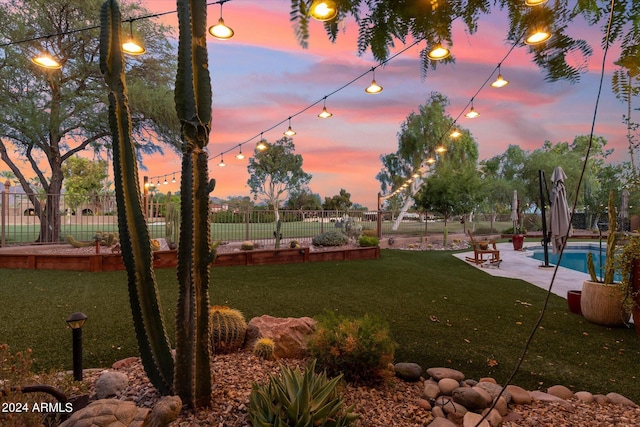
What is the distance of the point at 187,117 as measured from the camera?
2201 mm

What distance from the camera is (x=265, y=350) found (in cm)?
321

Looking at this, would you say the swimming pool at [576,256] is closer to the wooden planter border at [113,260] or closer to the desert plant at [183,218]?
the wooden planter border at [113,260]

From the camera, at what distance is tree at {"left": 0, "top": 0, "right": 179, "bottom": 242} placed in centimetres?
1252

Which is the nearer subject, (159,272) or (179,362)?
(179,362)

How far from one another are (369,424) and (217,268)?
7575mm

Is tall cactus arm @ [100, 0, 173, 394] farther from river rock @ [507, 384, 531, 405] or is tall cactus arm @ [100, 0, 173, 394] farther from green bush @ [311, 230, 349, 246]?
green bush @ [311, 230, 349, 246]

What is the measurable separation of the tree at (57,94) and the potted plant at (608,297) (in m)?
14.3

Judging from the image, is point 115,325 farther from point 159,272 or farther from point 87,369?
point 159,272

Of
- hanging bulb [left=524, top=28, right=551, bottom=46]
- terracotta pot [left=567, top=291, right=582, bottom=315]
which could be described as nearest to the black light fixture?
hanging bulb [left=524, top=28, right=551, bottom=46]

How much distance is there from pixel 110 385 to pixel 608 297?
20.2 feet

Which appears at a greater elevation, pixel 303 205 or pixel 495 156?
pixel 495 156

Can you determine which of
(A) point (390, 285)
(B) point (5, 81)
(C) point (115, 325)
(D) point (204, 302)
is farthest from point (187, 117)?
(B) point (5, 81)

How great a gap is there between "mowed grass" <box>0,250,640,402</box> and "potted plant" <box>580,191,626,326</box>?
18 centimetres

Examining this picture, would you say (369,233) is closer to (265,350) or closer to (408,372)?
(408,372)
